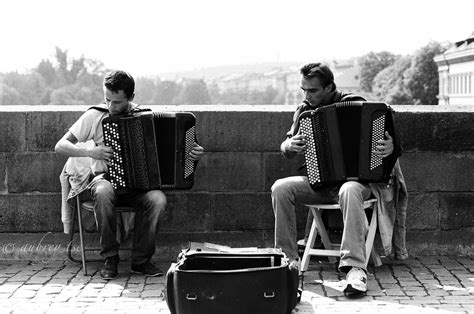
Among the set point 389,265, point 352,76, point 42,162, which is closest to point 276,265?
point 389,265

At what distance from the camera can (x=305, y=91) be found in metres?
6.13

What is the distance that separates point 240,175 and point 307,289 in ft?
4.67

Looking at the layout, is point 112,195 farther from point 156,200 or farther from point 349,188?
point 349,188

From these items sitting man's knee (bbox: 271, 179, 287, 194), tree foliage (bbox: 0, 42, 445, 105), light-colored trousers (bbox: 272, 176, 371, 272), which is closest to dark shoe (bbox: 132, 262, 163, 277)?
light-colored trousers (bbox: 272, 176, 371, 272)

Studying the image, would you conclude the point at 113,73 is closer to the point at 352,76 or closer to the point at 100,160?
the point at 100,160

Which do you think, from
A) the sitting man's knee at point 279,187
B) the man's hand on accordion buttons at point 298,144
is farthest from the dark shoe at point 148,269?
the man's hand on accordion buttons at point 298,144

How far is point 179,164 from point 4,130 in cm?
161

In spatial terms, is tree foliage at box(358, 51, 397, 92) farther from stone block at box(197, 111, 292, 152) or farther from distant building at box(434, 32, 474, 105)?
stone block at box(197, 111, 292, 152)

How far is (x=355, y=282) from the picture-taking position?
5570mm

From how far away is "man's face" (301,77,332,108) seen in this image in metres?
6.08

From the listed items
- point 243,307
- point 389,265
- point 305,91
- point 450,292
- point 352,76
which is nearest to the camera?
point 243,307

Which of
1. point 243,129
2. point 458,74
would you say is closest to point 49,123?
point 243,129

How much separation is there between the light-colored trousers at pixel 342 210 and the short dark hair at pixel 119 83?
3.97ft

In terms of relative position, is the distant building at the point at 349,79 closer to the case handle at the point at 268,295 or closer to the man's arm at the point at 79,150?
the man's arm at the point at 79,150
